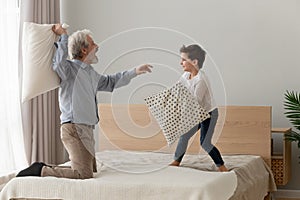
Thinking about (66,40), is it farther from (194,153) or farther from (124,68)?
(194,153)

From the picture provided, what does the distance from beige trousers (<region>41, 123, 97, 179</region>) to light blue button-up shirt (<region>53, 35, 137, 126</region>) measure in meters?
0.05

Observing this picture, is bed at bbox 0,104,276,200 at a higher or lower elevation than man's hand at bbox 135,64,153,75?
lower

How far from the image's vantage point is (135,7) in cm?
525

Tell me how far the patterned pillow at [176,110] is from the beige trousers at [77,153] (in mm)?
456

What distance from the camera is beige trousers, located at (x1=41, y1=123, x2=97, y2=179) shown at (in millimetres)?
3430

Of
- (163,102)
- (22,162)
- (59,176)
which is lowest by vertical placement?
(22,162)

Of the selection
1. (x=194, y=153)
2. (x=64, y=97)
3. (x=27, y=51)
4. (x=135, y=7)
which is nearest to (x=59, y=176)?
(x=64, y=97)

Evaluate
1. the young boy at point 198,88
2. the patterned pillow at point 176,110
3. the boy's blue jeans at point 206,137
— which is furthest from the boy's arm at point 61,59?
the boy's blue jeans at point 206,137

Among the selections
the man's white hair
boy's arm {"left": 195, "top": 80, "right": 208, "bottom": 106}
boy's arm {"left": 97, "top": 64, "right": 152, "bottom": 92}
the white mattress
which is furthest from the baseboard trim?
the man's white hair

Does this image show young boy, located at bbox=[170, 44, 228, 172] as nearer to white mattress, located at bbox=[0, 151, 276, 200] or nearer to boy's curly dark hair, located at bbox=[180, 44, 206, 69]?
boy's curly dark hair, located at bbox=[180, 44, 206, 69]

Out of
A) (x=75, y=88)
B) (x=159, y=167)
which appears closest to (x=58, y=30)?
(x=75, y=88)

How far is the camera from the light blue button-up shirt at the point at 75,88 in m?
3.50

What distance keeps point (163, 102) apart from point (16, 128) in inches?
61.5

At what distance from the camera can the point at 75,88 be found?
138 inches
